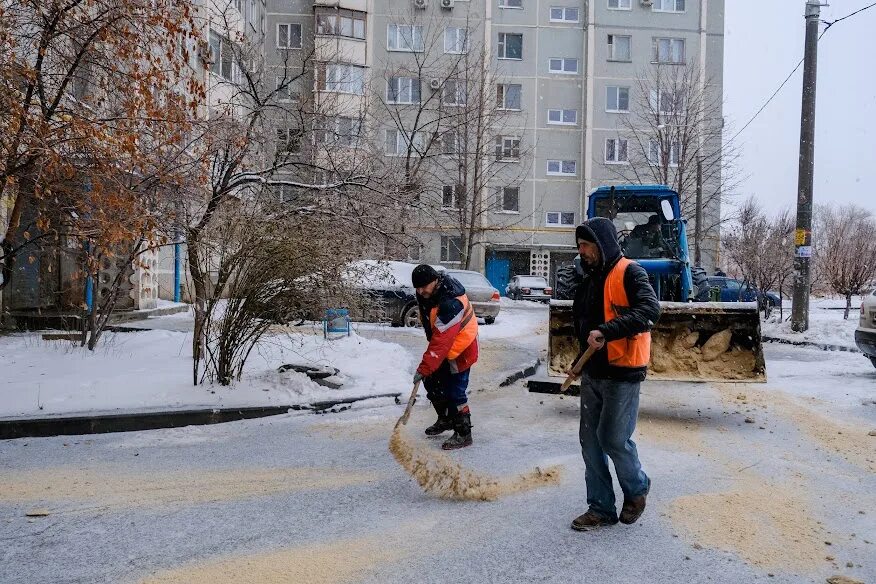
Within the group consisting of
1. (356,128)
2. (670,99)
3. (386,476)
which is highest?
(670,99)

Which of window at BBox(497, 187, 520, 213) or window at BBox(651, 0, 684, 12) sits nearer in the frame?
window at BBox(497, 187, 520, 213)

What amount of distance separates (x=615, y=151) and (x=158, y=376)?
3298 cm

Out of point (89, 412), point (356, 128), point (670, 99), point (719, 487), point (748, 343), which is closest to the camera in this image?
point (719, 487)

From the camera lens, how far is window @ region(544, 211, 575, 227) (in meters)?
38.2

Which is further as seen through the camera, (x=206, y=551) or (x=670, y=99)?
(x=670, y=99)

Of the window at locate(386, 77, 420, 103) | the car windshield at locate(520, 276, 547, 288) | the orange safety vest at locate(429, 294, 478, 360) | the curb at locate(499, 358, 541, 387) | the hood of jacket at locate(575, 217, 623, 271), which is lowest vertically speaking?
the curb at locate(499, 358, 541, 387)

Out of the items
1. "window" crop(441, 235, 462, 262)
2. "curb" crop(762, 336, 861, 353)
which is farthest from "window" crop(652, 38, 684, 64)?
"curb" crop(762, 336, 861, 353)

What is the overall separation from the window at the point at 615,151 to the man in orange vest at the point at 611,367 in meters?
34.6

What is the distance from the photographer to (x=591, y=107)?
124 feet

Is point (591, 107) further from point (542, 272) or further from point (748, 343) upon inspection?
point (748, 343)

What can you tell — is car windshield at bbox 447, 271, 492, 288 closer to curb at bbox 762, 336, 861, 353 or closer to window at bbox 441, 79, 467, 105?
curb at bbox 762, 336, 861, 353

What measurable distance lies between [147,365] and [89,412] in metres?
2.06

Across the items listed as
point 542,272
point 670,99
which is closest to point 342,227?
point 670,99

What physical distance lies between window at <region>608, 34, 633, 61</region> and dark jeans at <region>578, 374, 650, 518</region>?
36.9m
